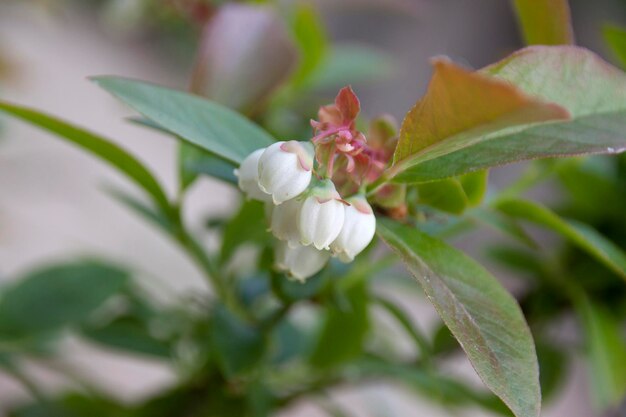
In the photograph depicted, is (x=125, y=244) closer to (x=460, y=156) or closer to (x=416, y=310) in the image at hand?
(x=416, y=310)

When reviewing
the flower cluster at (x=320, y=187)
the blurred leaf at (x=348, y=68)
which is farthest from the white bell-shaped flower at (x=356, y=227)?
the blurred leaf at (x=348, y=68)

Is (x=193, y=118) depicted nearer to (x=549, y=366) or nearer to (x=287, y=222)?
(x=287, y=222)

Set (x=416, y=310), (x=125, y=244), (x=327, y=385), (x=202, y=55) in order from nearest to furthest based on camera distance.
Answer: (x=202, y=55)
(x=327, y=385)
(x=125, y=244)
(x=416, y=310)

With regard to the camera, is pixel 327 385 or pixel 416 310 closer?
pixel 327 385

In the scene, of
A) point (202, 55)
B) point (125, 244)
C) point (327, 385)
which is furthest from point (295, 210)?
point (125, 244)

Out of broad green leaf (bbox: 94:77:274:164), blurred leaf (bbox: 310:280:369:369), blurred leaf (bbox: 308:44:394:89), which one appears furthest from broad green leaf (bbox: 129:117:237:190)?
blurred leaf (bbox: 308:44:394:89)

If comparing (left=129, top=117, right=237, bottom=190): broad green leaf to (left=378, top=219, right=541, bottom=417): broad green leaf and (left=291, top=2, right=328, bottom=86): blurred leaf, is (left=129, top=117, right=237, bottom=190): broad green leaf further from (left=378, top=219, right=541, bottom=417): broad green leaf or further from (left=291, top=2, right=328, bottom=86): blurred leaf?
(left=291, top=2, right=328, bottom=86): blurred leaf
